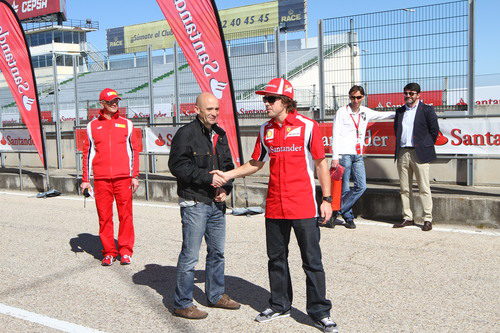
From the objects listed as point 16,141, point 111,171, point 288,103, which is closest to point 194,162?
point 288,103

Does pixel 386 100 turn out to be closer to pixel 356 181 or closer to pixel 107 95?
pixel 356 181

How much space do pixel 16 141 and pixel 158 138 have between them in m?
4.10

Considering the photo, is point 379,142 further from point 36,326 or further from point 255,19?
point 255,19

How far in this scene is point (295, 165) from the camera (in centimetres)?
418

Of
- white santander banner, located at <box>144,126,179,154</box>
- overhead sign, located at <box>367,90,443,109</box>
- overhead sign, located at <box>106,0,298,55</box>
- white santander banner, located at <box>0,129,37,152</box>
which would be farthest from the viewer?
overhead sign, located at <box>106,0,298,55</box>

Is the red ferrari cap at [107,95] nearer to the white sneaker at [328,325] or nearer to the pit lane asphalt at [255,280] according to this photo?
the pit lane asphalt at [255,280]

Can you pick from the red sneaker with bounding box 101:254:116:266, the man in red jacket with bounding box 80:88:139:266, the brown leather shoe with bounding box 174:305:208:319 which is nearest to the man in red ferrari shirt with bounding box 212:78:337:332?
the brown leather shoe with bounding box 174:305:208:319

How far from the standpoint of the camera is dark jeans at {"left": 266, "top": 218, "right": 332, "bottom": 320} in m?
4.12

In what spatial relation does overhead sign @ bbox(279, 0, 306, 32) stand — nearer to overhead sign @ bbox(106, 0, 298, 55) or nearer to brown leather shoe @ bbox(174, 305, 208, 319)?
overhead sign @ bbox(106, 0, 298, 55)

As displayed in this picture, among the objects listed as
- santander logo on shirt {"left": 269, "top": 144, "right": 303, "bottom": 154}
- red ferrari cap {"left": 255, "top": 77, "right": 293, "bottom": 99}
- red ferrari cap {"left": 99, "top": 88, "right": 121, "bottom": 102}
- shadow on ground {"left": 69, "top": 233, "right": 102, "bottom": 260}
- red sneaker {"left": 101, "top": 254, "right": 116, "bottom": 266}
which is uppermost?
red ferrari cap {"left": 99, "top": 88, "right": 121, "bottom": 102}

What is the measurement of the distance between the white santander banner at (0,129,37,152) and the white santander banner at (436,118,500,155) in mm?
8758

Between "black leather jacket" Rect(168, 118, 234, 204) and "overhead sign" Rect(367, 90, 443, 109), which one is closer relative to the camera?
"black leather jacket" Rect(168, 118, 234, 204)

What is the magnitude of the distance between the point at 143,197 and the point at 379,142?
4798 millimetres

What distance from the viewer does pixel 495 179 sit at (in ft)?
28.9
